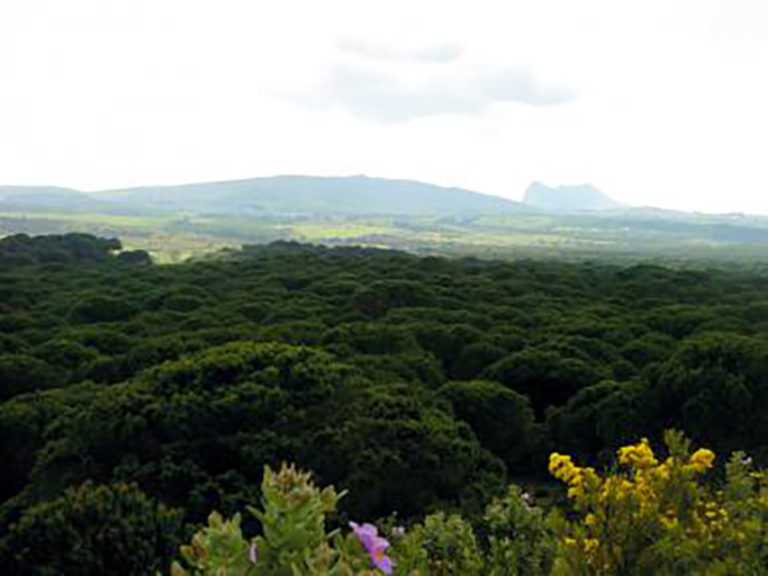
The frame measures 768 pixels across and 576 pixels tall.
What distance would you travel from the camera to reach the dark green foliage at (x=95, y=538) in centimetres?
854

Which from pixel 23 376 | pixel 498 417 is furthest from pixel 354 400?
pixel 23 376

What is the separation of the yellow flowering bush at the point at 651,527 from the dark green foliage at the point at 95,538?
204 inches

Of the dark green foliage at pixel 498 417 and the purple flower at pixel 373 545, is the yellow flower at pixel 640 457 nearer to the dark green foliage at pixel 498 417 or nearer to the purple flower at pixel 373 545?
the purple flower at pixel 373 545

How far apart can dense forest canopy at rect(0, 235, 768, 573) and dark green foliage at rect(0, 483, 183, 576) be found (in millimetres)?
85

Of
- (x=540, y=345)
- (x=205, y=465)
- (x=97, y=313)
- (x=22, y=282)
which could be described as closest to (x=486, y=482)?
(x=205, y=465)

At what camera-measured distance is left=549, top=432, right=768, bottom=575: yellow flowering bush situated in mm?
6047

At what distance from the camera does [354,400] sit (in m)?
15.6

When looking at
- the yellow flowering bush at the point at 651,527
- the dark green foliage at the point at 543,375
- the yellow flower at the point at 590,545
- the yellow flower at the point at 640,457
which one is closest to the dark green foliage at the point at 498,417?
the dark green foliage at the point at 543,375

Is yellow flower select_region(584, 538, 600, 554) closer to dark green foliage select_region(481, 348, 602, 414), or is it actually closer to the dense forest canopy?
the dense forest canopy

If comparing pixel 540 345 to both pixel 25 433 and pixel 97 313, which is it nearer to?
pixel 25 433

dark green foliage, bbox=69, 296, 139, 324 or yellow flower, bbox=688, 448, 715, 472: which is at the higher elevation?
yellow flower, bbox=688, 448, 715, 472

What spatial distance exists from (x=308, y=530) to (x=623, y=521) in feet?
13.9

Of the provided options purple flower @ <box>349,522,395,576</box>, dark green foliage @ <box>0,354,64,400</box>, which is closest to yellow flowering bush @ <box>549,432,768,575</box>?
purple flower @ <box>349,522,395,576</box>

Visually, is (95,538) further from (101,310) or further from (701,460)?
(101,310)
